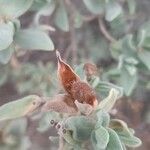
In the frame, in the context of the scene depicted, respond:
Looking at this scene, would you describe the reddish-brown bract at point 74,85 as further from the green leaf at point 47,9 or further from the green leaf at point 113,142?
the green leaf at point 47,9

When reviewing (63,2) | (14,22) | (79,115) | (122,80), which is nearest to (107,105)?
(79,115)

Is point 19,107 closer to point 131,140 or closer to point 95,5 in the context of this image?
point 131,140

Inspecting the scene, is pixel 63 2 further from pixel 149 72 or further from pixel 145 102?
pixel 145 102

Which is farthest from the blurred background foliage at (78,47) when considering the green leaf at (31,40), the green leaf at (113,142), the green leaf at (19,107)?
A: the green leaf at (113,142)

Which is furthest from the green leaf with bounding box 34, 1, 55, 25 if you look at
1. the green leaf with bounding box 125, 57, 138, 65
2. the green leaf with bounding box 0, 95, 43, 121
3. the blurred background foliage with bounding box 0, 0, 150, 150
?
the green leaf with bounding box 0, 95, 43, 121

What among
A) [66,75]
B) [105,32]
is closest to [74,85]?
[66,75]

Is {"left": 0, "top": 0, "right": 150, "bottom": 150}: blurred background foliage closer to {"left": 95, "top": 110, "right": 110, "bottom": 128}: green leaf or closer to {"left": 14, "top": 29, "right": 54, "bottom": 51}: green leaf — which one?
{"left": 14, "top": 29, "right": 54, "bottom": 51}: green leaf

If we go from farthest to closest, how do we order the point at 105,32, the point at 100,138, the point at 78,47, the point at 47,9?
the point at 78,47 → the point at 105,32 → the point at 47,9 → the point at 100,138
